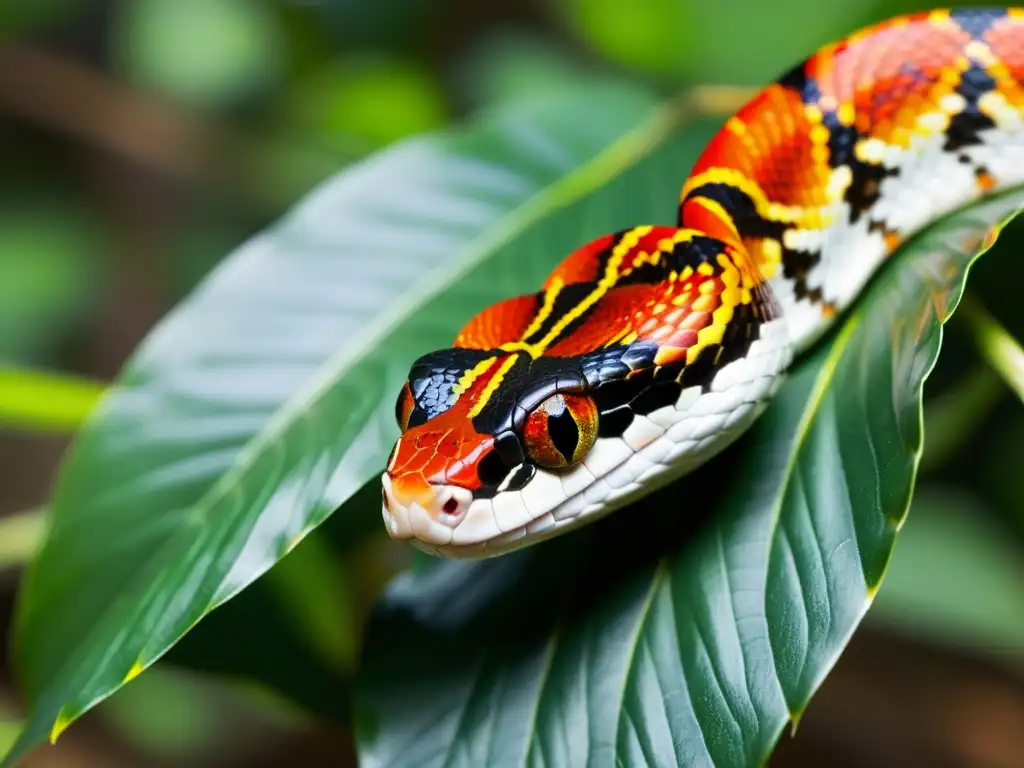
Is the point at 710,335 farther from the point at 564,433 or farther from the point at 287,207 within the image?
the point at 287,207

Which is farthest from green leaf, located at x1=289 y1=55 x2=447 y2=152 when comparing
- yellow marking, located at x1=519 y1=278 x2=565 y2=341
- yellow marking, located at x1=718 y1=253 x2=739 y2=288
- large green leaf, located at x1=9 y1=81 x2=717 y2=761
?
yellow marking, located at x1=718 y1=253 x2=739 y2=288

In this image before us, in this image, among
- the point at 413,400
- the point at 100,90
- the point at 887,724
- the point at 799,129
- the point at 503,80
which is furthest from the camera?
the point at 100,90

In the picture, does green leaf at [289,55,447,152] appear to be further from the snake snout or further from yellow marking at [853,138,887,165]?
the snake snout

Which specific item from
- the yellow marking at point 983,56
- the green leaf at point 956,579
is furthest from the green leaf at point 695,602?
the green leaf at point 956,579

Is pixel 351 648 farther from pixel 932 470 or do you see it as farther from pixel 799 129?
pixel 932 470

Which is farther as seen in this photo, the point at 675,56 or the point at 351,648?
the point at 675,56

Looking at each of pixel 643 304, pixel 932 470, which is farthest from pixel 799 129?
pixel 932 470
